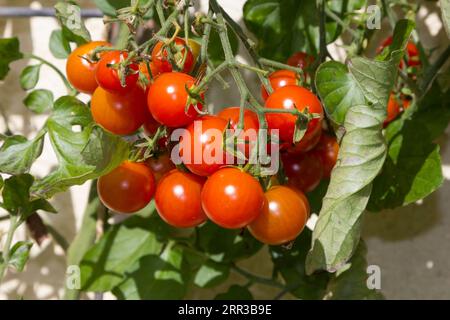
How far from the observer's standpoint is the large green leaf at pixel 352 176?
1.64 feet

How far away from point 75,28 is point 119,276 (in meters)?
0.29

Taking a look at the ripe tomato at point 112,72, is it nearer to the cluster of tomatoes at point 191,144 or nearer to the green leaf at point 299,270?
Result: the cluster of tomatoes at point 191,144

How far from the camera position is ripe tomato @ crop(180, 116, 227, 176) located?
46cm

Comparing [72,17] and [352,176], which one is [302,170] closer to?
[352,176]

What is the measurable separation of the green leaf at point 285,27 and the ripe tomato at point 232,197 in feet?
0.87

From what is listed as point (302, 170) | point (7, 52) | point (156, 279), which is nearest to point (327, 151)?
point (302, 170)

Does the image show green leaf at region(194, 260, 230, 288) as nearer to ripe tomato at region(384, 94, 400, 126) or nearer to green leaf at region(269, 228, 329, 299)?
green leaf at region(269, 228, 329, 299)

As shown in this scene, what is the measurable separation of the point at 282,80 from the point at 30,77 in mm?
305

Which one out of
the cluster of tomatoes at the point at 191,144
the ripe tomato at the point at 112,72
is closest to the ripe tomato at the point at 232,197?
the cluster of tomatoes at the point at 191,144

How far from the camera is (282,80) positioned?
56 centimetres

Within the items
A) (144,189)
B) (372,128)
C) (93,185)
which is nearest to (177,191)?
(144,189)

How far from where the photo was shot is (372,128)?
1.63 feet

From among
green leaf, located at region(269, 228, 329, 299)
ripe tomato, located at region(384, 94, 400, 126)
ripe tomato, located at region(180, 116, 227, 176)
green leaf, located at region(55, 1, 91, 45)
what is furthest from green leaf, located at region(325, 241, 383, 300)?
green leaf, located at region(55, 1, 91, 45)
